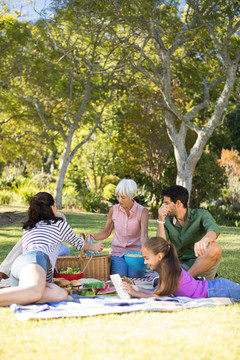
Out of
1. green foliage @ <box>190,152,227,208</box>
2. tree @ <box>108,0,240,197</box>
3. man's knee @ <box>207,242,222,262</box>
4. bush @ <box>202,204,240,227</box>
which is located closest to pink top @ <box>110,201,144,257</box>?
man's knee @ <box>207,242,222,262</box>

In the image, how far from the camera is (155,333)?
3223 millimetres

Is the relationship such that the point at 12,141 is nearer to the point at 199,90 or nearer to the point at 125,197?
the point at 199,90

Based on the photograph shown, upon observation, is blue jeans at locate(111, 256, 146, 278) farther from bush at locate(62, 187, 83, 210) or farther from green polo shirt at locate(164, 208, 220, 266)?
bush at locate(62, 187, 83, 210)

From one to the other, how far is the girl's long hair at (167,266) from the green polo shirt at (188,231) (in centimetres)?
77

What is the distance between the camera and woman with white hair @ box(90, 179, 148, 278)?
5600 mm

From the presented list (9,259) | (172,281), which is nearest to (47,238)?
(9,259)

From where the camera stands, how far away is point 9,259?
503cm

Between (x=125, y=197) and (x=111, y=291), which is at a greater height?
(x=125, y=197)

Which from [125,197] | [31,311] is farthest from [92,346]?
[125,197]

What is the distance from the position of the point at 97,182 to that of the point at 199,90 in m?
11.0

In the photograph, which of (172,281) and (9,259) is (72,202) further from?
(172,281)

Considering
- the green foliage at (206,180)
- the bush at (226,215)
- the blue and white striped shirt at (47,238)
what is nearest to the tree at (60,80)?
the green foliage at (206,180)

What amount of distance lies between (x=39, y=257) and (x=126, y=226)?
182 cm

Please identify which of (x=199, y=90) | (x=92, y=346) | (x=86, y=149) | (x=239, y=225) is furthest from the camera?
(x=86, y=149)
